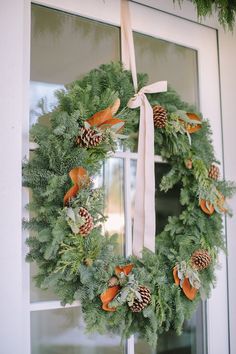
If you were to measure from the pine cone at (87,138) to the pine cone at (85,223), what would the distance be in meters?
0.16

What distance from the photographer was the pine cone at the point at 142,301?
3.17 feet

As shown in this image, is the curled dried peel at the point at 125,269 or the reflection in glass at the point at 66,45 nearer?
the curled dried peel at the point at 125,269

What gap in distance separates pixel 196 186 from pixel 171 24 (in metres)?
0.59

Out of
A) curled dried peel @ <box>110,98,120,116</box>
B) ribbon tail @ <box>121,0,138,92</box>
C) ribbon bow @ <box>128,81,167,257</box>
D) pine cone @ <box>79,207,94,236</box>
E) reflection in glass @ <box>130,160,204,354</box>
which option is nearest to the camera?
pine cone @ <box>79,207,94,236</box>

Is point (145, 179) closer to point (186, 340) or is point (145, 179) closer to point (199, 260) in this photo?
point (199, 260)

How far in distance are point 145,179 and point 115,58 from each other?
433 mm

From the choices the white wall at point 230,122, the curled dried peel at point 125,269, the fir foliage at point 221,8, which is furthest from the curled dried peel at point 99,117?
the white wall at point 230,122

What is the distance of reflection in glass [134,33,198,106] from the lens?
1386 mm

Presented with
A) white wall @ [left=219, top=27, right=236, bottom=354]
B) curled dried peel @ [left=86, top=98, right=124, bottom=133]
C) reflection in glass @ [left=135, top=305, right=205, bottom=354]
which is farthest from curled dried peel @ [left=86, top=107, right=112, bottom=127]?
reflection in glass @ [left=135, top=305, right=205, bottom=354]

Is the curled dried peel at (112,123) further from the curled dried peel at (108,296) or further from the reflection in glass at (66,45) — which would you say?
the curled dried peel at (108,296)

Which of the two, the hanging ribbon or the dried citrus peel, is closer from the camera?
the dried citrus peel

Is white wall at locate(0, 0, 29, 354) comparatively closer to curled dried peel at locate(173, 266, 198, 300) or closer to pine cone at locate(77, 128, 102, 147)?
pine cone at locate(77, 128, 102, 147)

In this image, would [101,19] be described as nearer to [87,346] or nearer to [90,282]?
[90,282]

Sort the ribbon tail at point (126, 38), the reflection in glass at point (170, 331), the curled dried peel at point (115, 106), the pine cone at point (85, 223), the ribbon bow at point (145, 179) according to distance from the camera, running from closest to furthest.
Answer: the pine cone at point (85, 223)
the curled dried peel at point (115, 106)
the ribbon bow at point (145, 179)
the ribbon tail at point (126, 38)
the reflection in glass at point (170, 331)
